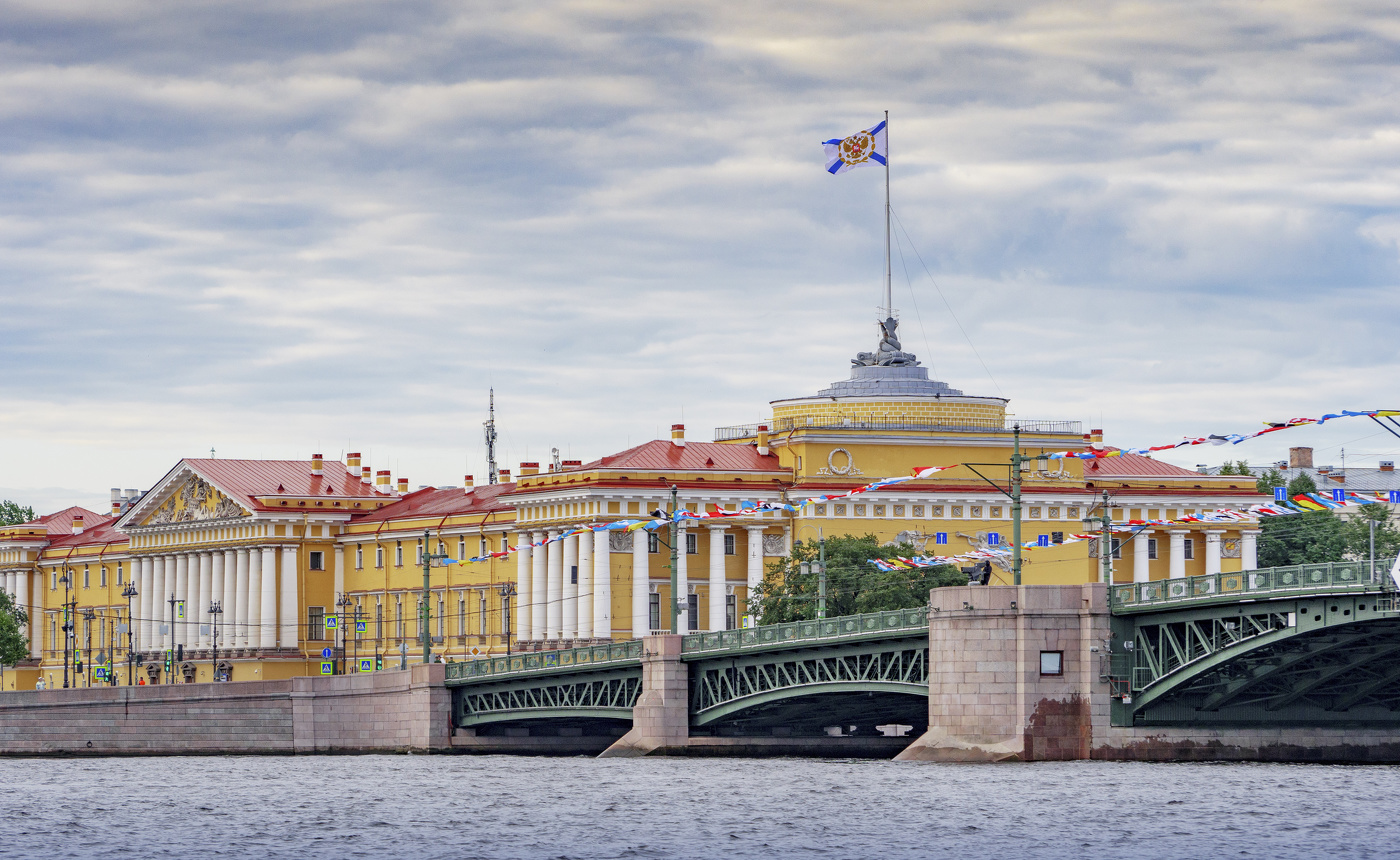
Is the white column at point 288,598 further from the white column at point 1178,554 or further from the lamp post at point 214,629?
the white column at point 1178,554

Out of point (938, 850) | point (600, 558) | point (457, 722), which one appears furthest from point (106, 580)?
point (938, 850)

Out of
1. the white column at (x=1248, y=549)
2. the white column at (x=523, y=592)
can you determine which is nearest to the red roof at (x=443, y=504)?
the white column at (x=523, y=592)

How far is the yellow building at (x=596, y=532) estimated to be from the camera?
11844 centimetres

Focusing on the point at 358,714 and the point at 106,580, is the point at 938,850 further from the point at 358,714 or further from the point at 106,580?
the point at 106,580

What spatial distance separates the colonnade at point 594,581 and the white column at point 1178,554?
19.1m

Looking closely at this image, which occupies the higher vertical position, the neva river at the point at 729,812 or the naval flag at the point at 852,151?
the naval flag at the point at 852,151

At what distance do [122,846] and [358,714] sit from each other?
34.7 metres

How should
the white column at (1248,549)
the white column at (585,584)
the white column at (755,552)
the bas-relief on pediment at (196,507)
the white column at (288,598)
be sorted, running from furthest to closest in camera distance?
the bas-relief on pediment at (196,507) → the white column at (288,598) → the white column at (1248,549) → the white column at (755,552) → the white column at (585,584)

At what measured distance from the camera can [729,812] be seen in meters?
66.4

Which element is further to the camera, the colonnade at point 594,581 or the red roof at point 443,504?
the red roof at point 443,504

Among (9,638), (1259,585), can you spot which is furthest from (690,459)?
(1259,585)

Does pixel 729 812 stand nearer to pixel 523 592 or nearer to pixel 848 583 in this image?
pixel 848 583

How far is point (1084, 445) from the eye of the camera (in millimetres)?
122812

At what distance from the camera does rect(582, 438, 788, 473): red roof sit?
11875 centimetres
